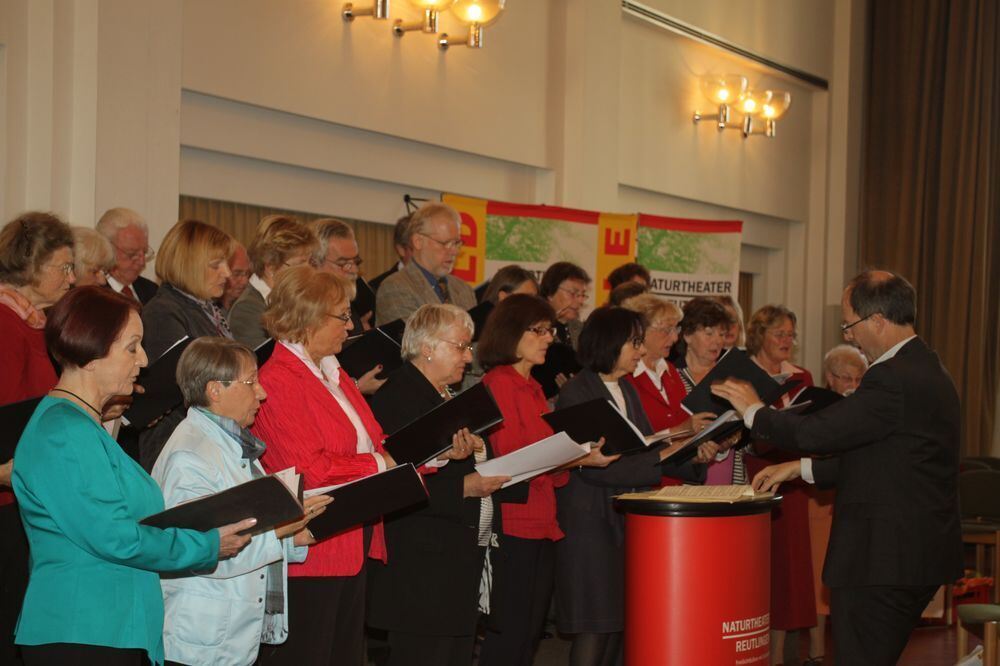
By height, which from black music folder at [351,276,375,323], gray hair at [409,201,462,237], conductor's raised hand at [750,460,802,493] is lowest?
conductor's raised hand at [750,460,802,493]

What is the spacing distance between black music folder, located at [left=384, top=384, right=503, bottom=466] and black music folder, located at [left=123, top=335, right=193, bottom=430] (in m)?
0.65

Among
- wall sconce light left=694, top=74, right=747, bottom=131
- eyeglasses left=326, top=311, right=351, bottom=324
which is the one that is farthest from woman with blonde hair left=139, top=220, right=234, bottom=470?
wall sconce light left=694, top=74, right=747, bottom=131

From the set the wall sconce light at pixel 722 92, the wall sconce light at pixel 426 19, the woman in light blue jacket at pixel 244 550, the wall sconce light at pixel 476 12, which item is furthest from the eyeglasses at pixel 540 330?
the wall sconce light at pixel 722 92

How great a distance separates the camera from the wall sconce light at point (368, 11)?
6910 millimetres

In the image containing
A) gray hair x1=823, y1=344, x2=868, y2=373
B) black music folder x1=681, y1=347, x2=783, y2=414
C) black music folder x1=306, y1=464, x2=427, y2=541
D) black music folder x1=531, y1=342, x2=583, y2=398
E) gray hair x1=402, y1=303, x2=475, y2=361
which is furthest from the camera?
gray hair x1=823, y1=344, x2=868, y2=373

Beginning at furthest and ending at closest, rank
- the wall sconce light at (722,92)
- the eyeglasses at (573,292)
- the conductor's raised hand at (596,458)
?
the wall sconce light at (722,92) < the eyeglasses at (573,292) < the conductor's raised hand at (596,458)

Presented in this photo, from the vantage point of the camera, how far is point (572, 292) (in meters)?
Result: 5.78

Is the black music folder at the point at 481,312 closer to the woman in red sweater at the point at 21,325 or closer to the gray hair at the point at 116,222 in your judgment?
the gray hair at the point at 116,222

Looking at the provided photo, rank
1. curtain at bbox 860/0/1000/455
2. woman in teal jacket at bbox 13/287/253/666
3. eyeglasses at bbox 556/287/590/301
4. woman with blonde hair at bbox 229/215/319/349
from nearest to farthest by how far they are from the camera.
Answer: woman in teal jacket at bbox 13/287/253/666 < woman with blonde hair at bbox 229/215/319/349 < eyeglasses at bbox 556/287/590/301 < curtain at bbox 860/0/1000/455

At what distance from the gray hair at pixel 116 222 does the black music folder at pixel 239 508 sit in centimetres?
237

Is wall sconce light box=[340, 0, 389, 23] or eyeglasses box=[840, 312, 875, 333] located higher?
wall sconce light box=[340, 0, 389, 23]

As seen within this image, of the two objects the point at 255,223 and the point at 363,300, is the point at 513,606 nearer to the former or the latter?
the point at 363,300

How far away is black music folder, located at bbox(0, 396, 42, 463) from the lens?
2922mm

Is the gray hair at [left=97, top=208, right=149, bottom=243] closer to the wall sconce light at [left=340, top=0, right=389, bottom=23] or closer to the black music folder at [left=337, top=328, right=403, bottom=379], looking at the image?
the black music folder at [left=337, top=328, right=403, bottom=379]
